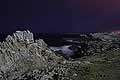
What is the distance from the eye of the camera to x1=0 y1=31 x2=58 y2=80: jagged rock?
44.2m

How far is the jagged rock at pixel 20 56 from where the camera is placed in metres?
44.2

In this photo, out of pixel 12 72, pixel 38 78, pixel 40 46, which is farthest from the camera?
pixel 40 46

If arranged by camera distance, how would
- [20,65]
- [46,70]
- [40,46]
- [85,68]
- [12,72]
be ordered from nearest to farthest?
[46,70]
[12,72]
[20,65]
[85,68]
[40,46]

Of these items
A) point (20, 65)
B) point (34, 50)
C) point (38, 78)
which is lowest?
point (38, 78)

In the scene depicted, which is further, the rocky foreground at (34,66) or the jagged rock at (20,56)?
the jagged rock at (20,56)

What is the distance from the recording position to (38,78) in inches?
1475

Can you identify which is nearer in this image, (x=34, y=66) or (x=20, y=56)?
(x=34, y=66)

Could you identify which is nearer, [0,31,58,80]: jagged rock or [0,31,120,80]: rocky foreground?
[0,31,120,80]: rocky foreground

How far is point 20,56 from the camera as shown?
1875 inches

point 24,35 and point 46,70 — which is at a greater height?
point 24,35

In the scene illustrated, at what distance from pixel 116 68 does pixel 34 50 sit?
47.6 feet

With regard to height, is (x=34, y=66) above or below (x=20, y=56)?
below

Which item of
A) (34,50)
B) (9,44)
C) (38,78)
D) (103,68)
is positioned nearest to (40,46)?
(34,50)

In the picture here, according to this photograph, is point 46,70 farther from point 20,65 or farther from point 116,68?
point 116,68
